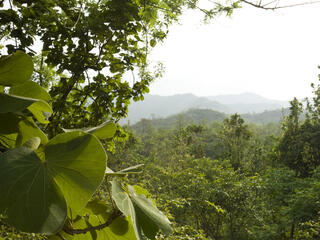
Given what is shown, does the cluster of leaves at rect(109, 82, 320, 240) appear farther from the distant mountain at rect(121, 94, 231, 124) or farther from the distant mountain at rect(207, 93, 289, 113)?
the distant mountain at rect(207, 93, 289, 113)

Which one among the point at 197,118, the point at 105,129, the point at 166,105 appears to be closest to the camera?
the point at 105,129

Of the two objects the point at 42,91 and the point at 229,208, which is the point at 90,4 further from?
the point at 229,208

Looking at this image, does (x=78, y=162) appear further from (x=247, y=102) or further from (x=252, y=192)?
(x=247, y=102)

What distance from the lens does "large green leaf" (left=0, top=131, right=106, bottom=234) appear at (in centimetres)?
19

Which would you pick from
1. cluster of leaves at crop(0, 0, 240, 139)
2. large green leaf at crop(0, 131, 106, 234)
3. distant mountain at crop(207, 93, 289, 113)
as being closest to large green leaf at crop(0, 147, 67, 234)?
large green leaf at crop(0, 131, 106, 234)

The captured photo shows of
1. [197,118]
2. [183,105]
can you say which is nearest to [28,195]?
[197,118]

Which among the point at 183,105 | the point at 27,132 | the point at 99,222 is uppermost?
the point at 27,132

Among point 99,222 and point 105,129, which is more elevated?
point 105,129

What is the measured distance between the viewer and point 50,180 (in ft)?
0.64

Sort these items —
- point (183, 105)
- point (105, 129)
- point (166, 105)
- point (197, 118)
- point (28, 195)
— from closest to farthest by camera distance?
point (28, 195), point (105, 129), point (197, 118), point (183, 105), point (166, 105)

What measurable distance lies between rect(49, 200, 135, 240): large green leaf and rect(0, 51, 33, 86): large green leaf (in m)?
0.16

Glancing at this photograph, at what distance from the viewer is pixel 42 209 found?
193 millimetres

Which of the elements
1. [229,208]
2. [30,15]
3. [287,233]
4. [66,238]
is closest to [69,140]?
[66,238]

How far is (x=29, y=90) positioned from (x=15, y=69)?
0.03 metres
